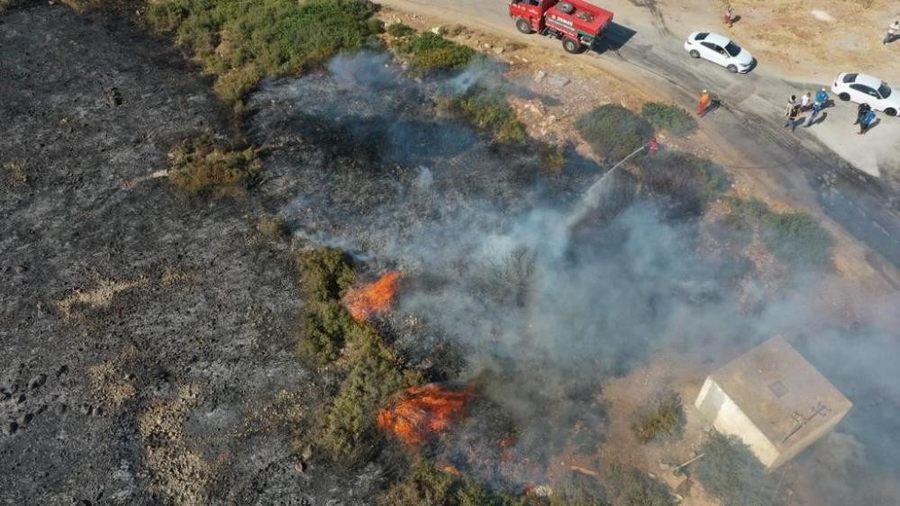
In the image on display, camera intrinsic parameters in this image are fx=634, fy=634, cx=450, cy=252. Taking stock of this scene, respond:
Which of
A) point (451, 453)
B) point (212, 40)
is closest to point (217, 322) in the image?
point (451, 453)

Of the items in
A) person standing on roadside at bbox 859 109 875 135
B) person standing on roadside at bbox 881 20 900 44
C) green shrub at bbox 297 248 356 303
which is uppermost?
person standing on roadside at bbox 881 20 900 44

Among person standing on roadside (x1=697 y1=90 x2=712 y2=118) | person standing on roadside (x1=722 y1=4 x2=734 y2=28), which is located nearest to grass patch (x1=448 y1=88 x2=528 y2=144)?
person standing on roadside (x1=697 y1=90 x2=712 y2=118)

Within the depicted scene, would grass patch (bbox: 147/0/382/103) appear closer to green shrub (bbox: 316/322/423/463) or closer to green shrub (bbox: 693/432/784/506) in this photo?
green shrub (bbox: 316/322/423/463)

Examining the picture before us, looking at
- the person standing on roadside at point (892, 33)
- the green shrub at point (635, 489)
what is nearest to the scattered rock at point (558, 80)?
Result: the person standing on roadside at point (892, 33)

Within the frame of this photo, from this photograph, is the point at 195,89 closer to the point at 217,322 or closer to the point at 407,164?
the point at 407,164

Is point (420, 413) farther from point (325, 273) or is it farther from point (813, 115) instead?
point (813, 115)

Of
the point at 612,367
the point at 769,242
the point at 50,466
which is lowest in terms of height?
the point at 50,466

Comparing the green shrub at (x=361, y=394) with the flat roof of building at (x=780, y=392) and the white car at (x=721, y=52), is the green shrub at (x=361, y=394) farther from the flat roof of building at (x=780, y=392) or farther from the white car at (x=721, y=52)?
the white car at (x=721, y=52)
